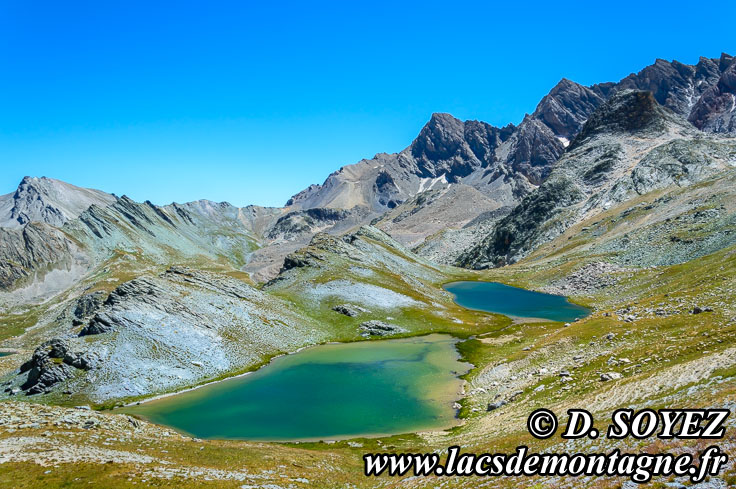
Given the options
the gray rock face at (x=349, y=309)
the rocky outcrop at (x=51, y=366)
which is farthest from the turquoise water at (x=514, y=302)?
the rocky outcrop at (x=51, y=366)

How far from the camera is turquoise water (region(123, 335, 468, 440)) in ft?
157

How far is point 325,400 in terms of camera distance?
5672 centimetres

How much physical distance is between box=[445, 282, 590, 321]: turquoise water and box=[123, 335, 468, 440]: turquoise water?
44.6m

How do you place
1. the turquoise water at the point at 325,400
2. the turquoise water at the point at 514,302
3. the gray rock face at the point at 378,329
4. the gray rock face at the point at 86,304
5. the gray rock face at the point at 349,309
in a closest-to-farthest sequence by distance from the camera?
the turquoise water at the point at 325,400 < the gray rock face at the point at 378,329 < the gray rock face at the point at 349,309 < the turquoise water at the point at 514,302 < the gray rock face at the point at 86,304

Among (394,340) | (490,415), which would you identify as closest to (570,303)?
(394,340)

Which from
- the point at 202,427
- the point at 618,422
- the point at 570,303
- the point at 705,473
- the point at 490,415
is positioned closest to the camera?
the point at 705,473

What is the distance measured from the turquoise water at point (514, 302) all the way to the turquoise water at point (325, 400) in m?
44.6

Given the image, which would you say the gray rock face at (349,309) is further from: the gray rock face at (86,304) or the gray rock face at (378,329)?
the gray rock face at (86,304)

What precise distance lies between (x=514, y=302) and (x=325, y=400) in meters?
92.6

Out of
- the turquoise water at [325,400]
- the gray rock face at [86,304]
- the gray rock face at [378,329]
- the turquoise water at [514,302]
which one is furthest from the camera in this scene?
the gray rock face at [86,304]

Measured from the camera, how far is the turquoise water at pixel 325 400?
4781 cm

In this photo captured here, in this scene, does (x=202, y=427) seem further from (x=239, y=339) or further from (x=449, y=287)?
(x=449, y=287)

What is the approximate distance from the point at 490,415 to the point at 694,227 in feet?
408

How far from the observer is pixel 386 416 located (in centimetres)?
5003
